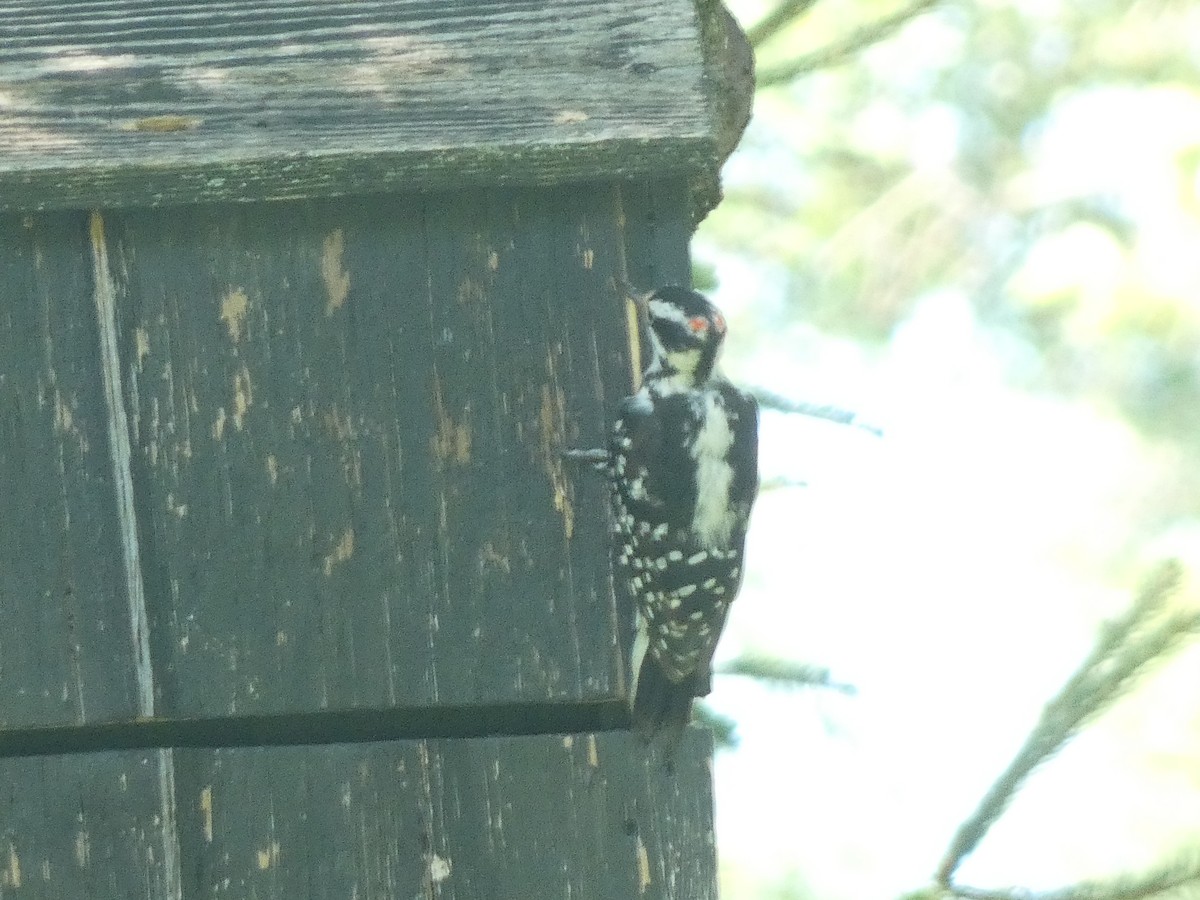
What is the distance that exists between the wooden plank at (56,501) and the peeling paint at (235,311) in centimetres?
16

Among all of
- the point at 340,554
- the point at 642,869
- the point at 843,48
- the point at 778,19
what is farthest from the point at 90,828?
the point at 843,48

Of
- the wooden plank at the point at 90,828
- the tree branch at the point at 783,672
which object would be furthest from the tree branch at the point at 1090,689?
the wooden plank at the point at 90,828

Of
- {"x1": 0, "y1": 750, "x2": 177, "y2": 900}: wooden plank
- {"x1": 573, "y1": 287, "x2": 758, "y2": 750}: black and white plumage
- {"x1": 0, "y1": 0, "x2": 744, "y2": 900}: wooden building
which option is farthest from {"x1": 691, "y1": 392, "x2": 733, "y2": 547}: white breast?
{"x1": 0, "y1": 750, "x2": 177, "y2": 900}: wooden plank

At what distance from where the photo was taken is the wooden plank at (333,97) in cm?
191

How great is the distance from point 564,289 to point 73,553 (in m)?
0.68

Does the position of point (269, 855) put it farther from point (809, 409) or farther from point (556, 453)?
point (809, 409)

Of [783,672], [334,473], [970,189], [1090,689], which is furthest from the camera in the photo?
[970,189]

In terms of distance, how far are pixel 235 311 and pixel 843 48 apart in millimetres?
1187

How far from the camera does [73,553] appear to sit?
2.02 meters

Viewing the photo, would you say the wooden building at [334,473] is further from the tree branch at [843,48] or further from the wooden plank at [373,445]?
the tree branch at [843,48]

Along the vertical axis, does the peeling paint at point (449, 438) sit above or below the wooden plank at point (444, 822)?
above

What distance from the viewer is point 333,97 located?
1928 millimetres

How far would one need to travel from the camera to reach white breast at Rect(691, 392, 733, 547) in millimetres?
Answer: 2311

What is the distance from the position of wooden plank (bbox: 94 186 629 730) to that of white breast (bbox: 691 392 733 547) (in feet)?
1.00
